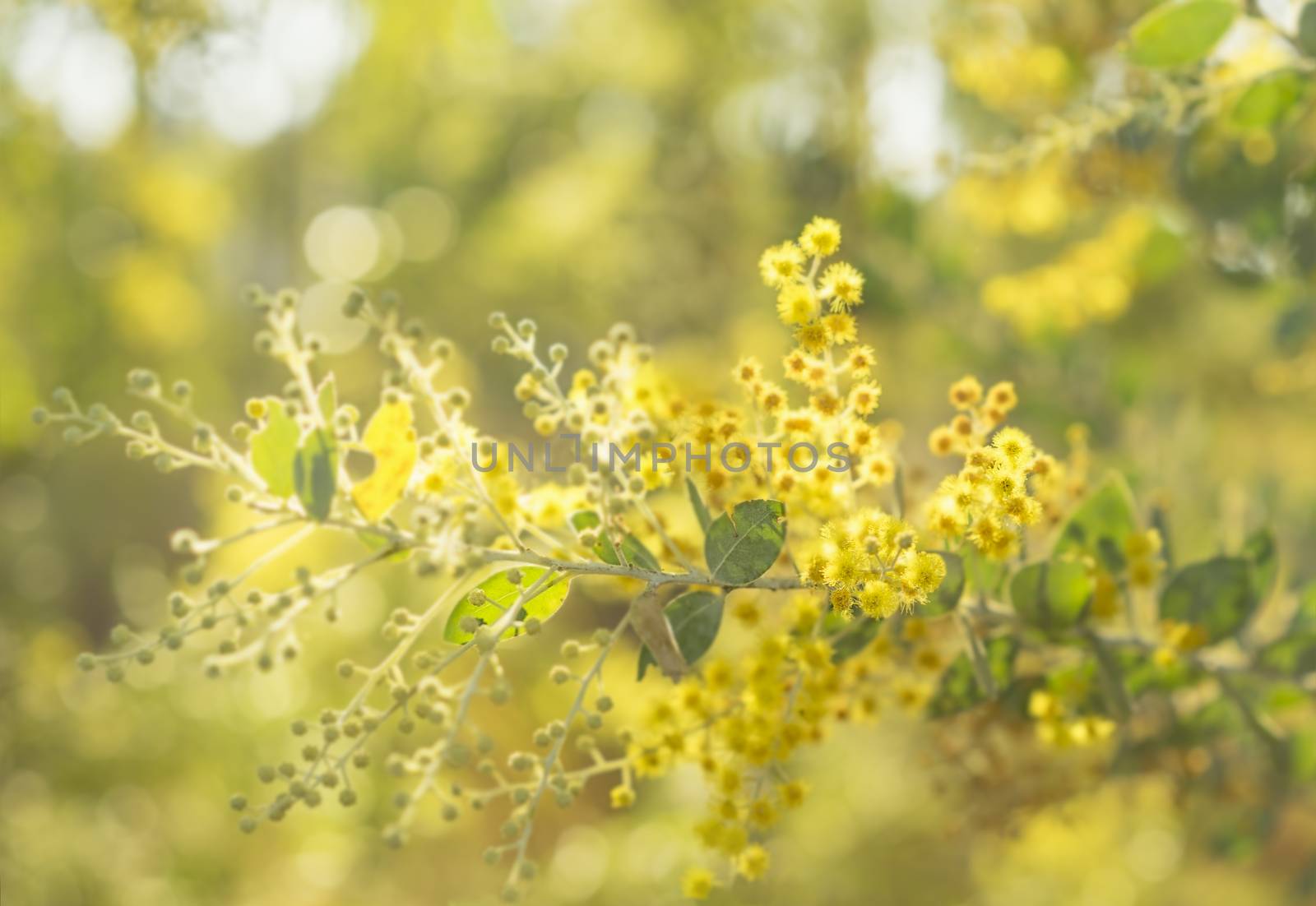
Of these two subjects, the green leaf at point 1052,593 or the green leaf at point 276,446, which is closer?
the green leaf at point 276,446

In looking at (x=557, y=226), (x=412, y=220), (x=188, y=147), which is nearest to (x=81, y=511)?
(x=188, y=147)

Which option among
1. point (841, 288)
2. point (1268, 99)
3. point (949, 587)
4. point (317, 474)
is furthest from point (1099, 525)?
point (317, 474)

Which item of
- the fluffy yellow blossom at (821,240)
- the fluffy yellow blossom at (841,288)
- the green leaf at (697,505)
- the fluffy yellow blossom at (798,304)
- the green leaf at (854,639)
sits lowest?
the green leaf at (854,639)

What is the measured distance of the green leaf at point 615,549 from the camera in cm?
54

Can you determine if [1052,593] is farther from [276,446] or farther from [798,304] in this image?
[276,446]

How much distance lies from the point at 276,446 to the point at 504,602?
0.14 meters

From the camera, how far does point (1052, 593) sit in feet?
2.15

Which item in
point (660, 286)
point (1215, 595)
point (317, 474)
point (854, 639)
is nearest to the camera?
point (317, 474)

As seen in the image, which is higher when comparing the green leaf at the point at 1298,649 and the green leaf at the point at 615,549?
the green leaf at the point at 1298,649

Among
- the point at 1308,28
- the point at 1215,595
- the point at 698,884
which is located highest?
the point at 1308,28

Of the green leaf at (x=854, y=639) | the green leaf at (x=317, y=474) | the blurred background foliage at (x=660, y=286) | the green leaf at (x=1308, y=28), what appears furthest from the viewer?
the blurred background foliage at (x=660, y=286)

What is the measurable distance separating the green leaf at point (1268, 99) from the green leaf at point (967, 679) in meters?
0.48

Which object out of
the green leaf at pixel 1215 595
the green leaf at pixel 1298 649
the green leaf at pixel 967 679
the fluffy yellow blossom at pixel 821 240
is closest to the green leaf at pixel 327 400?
the fluffy yellow blossom at pixel 821 240

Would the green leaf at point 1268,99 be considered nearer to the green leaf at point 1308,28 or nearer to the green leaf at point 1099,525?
the green leaf at point 1308,28
